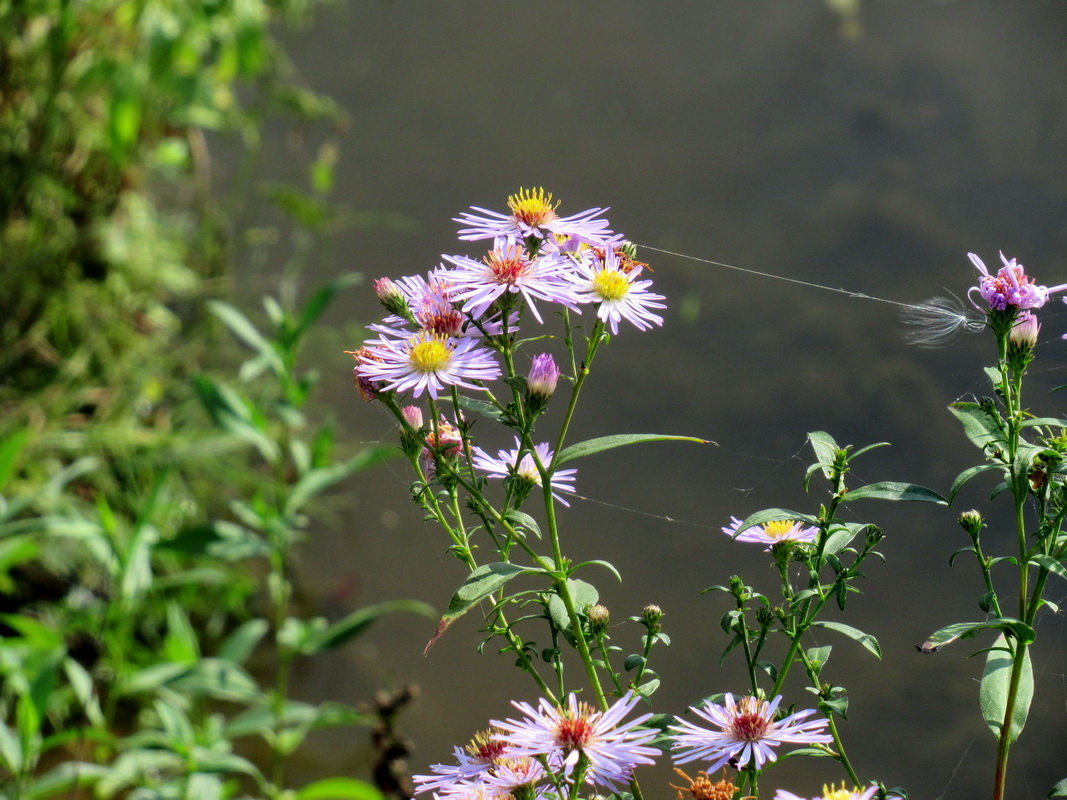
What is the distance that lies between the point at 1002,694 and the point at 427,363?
0.34 meters

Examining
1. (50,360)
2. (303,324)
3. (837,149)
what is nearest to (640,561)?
(837,149)

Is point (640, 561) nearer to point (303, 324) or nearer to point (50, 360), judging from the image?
point (303, 324)

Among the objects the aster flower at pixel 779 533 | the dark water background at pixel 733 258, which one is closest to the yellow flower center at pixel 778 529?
the aster flower at pixel 779 533

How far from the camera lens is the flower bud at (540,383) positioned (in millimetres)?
517

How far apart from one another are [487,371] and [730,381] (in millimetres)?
927

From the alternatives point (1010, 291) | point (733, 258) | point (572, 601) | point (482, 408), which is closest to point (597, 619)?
point (572, 601)

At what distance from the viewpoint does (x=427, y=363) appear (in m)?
0.52

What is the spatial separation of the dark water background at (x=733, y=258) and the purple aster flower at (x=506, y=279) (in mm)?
525

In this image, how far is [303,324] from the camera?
0.62 meters

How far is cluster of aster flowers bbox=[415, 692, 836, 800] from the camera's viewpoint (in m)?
0.45

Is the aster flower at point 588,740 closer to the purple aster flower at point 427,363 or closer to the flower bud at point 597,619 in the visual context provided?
the flower bud at point 597,619

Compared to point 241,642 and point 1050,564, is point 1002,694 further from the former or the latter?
point 241,642

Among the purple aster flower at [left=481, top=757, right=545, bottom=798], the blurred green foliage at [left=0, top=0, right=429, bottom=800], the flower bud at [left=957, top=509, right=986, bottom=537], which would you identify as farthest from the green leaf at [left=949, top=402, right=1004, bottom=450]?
the blurred green foliage at [left=0, top=0, right=429, bottom=800]

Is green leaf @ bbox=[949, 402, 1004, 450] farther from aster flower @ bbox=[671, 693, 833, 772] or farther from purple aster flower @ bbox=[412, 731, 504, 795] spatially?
purple aster flower @ bbox=[412, 731, 504, 795]
